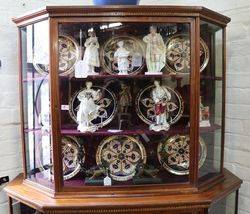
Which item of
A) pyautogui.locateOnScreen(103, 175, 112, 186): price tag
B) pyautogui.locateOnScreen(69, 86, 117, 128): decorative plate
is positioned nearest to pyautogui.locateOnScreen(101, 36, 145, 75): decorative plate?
pyautogui.locateOnScreen(69, 86, 117, 128): decorative plate

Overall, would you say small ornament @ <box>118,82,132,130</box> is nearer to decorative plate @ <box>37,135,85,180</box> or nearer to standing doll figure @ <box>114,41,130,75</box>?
standing doll figure @ <box>114,41,130,75</box>

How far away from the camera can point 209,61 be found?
151 centimetres

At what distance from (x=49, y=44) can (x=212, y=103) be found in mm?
856

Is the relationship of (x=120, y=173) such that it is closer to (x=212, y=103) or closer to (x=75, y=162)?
(x=75, y=162)

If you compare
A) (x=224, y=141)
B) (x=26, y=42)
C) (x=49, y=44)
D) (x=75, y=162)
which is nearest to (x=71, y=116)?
(x=75, y=162)

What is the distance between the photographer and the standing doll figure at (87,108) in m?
1.43

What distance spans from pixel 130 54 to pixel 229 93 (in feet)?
2.08

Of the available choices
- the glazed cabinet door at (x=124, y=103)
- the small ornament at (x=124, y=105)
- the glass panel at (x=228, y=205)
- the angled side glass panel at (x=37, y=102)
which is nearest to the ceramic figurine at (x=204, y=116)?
the glazed cabinet door at (x=124, y=103)

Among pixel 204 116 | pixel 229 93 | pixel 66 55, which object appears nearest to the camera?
pixel 66 55

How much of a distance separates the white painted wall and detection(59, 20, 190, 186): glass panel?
397mm

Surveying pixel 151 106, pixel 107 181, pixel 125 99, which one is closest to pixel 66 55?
pixel 125 99

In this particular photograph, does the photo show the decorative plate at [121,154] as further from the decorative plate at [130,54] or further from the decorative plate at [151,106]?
the decorative plate at [130,54]

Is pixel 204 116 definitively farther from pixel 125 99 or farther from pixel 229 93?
pixel 125 99

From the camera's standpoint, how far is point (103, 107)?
147 centimetres
